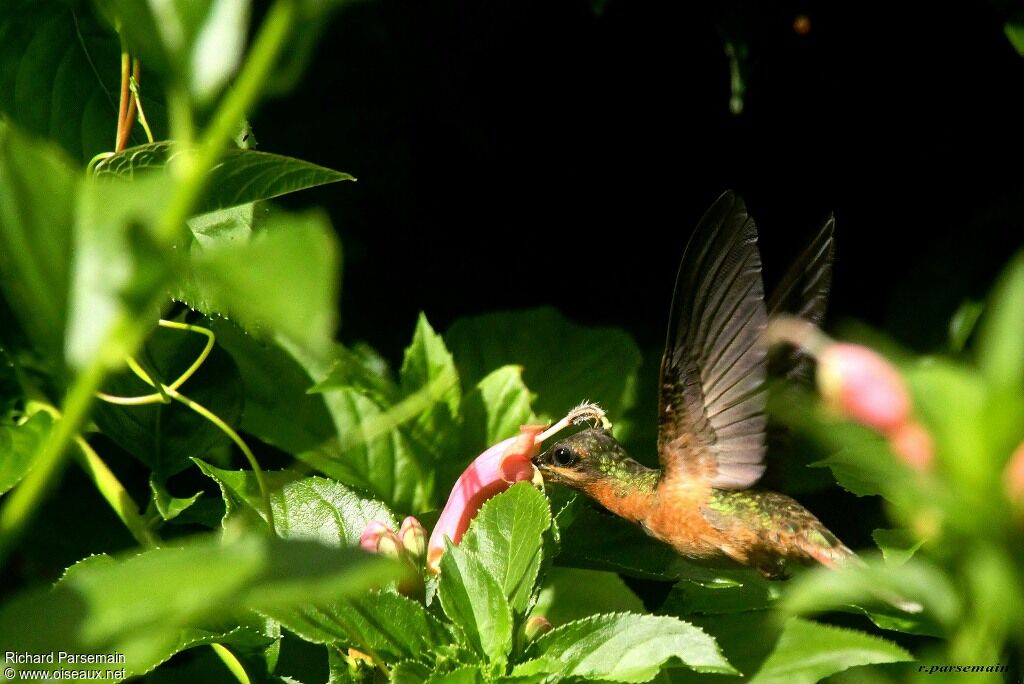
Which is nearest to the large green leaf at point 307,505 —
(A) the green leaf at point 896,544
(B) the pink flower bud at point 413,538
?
(B) the pink flower bud at point 413,538

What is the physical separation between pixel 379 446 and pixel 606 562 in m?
0.29

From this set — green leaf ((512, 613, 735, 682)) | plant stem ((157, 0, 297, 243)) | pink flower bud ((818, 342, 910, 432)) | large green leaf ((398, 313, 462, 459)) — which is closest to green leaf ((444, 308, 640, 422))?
large green leaf ((398, 313, 462, 459))

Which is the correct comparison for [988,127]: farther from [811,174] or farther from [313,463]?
[313,463]

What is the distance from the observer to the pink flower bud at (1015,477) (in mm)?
396

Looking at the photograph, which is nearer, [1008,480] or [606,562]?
[1008,480]

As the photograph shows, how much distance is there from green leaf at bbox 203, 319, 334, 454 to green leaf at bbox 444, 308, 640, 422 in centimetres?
24

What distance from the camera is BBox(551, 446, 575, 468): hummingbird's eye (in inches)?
52.7

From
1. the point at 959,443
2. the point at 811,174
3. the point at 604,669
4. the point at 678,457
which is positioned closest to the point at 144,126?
the point at 604,669

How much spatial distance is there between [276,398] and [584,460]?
1.23ft

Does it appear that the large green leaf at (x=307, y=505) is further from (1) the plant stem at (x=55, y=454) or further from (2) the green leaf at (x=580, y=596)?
(1) the plant stem at (x=55, y=454)

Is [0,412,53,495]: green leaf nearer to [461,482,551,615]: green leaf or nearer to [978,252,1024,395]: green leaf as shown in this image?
[461,482,551,615]: green leaf

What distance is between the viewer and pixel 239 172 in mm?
835

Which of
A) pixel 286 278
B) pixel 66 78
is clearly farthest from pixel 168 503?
pixel 286 278

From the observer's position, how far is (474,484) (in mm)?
1127
